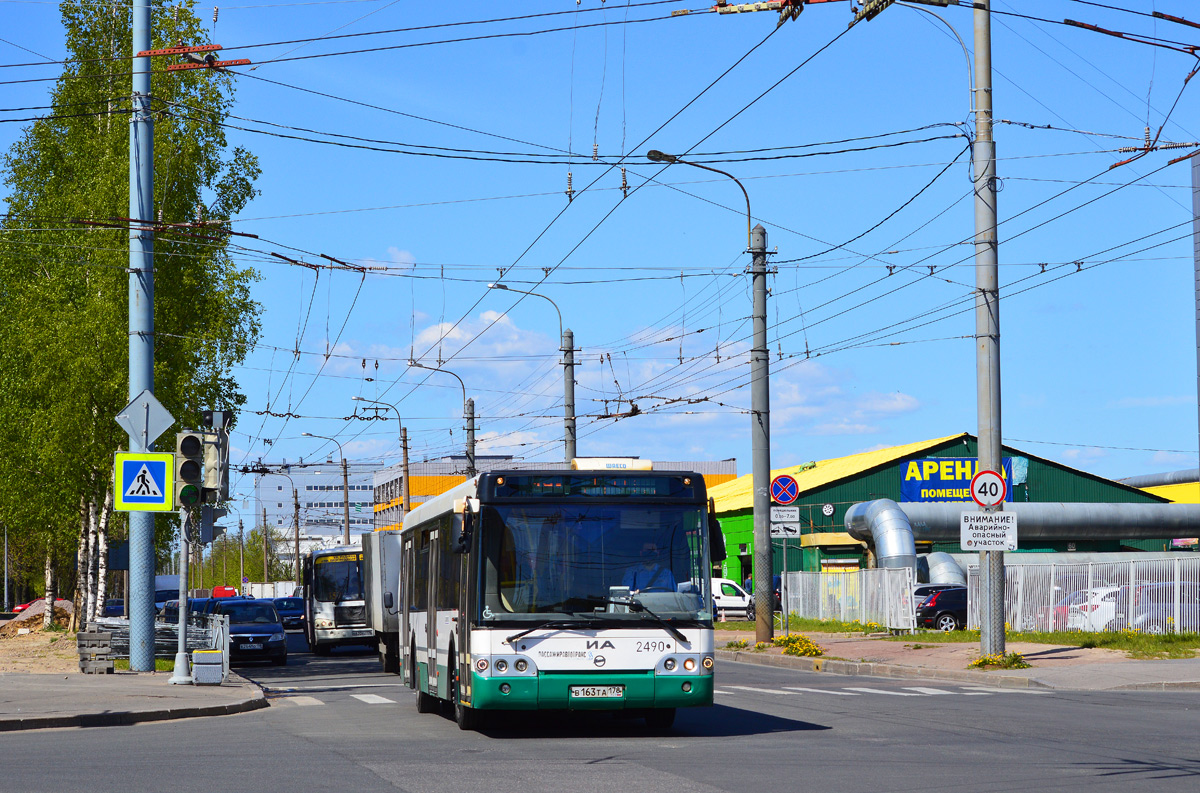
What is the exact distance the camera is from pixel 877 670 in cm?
→ 2447

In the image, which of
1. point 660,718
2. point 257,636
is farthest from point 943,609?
point 660,718

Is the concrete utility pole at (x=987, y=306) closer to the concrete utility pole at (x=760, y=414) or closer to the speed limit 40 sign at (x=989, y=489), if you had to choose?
the speed limit 40 sign at (x=989, y=489)

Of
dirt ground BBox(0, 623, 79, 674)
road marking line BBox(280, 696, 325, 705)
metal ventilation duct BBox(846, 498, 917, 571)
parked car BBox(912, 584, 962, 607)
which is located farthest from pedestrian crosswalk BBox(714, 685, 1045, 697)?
metal ventilation duct BBox(846, 498, 917, 571)

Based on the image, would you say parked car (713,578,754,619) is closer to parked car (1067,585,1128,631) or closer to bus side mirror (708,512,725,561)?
parked car (1067,585,1128,631)

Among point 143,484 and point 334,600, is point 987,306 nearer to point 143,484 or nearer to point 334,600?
point 143,484

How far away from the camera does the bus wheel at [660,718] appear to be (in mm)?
13742

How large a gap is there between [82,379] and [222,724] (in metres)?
16.7

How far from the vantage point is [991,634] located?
22719 millimetres

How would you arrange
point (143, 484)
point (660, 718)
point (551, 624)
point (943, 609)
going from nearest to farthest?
1. point (551, 624)
2. point (660, 718)
3. point (143, 484)
4. point (943, 609)

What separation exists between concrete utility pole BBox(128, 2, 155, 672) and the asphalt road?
178 inches

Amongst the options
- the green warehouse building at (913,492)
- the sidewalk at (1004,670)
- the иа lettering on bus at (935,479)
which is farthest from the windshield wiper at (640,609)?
the иа lettering on bus at (935,479)

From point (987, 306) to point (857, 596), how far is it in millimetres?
19505

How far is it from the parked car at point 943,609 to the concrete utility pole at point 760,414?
9065 mm

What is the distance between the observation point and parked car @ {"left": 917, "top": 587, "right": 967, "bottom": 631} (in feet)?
120
